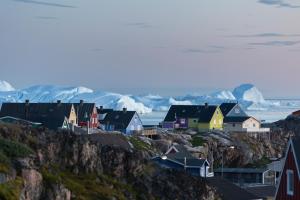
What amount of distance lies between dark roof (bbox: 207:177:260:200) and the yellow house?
6287 centimetres

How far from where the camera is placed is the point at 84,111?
121 metres

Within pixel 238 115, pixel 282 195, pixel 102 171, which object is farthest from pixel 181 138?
pixel 282 195

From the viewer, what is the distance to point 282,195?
26625mm

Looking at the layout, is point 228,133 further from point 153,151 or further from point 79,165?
point 79,165

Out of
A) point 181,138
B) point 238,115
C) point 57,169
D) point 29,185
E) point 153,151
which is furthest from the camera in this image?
point 238,115

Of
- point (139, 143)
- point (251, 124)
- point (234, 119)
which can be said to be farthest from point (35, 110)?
point (251, 124)

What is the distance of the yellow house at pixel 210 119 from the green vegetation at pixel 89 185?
73895 millimetres

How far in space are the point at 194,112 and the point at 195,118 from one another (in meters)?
1.31

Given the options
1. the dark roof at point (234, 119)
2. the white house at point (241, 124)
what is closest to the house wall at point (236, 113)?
the dark roof at point (234, 119)

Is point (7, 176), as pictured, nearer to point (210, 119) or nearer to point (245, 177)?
point (245, 177)

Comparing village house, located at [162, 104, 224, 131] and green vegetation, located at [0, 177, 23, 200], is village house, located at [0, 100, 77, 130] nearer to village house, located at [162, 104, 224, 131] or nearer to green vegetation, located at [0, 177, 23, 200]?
village house, located at [162, 104, 224, 131]

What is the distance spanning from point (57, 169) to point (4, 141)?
5906 mm

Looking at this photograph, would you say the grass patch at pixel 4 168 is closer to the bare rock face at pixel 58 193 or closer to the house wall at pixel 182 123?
the bare rock face at pixel 58 193

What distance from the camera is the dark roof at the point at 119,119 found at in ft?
398
